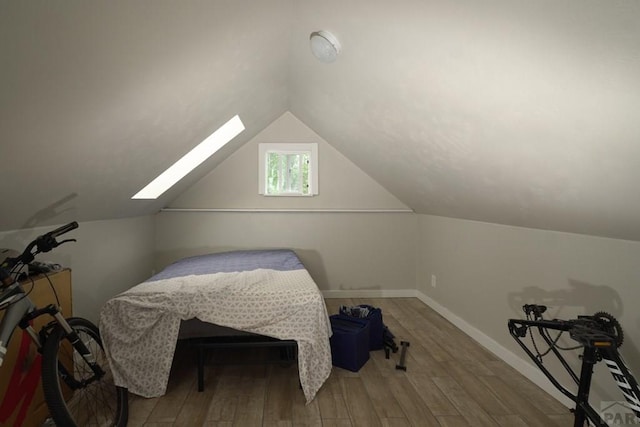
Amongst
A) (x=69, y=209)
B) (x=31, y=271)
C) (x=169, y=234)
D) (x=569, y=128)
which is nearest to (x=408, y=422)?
(x=569, y=128)

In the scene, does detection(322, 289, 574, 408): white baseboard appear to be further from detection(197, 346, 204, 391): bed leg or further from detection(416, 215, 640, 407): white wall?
detection(197, 346, 204, 391): bed leg

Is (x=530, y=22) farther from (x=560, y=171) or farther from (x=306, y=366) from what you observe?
(x=306, y=366)

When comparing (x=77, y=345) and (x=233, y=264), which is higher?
(x=233, y=264)

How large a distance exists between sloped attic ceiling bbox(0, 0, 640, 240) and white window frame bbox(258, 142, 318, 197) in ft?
4.68

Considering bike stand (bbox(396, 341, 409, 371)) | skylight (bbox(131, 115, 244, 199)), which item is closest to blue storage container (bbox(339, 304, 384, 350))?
bike stand (bbox(396, 341, 409, 371))

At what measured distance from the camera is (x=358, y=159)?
3.69 meters

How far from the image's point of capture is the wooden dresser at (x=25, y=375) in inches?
56.3

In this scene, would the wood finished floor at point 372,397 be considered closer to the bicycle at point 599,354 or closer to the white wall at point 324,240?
the bicycle at point 599,354

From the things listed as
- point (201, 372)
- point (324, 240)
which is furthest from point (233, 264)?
point (324, 240)

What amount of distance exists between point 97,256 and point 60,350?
1.17 meters

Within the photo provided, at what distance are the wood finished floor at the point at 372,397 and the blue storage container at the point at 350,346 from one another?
60 millimetres

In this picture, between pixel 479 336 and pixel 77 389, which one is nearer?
pixel 77 389

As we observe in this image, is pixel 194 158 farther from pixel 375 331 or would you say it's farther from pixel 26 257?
pixel 375 331

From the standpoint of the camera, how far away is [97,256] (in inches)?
103
